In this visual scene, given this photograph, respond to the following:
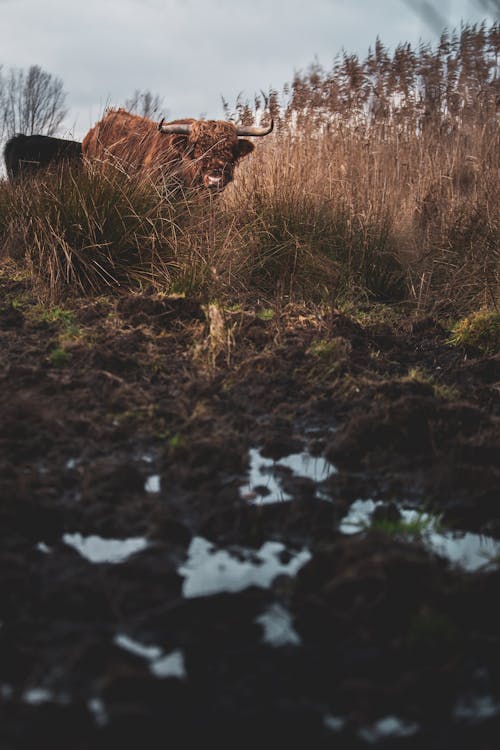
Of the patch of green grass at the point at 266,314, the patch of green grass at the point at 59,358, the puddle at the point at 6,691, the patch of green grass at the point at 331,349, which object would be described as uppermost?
the patch of green grass at the point at 266,314

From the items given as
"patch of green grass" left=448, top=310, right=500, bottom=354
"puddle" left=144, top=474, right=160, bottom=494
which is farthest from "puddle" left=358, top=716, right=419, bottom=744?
"patch of green grass" left=448, top=310, right=500, bottom=354

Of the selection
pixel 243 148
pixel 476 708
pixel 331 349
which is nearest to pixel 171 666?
pixel 476 708

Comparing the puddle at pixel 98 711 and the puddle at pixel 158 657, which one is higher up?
the puddle at pixel 158 657

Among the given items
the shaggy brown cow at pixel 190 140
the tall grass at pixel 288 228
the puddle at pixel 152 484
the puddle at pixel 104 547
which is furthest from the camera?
the shaggy brown cow at pixel 190 140

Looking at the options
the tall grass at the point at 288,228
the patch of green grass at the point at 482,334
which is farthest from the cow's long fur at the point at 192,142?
the patch of green grass at the point at 482,334

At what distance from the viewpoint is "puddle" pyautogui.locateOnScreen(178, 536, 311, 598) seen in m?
1.64

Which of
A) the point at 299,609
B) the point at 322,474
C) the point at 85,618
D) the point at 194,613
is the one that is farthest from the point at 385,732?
the point at 322,474

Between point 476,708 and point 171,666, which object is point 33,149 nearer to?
point 171,666

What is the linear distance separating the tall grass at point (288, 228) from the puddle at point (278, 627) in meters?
2.90

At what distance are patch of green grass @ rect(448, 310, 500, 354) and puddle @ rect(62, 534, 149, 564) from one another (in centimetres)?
285

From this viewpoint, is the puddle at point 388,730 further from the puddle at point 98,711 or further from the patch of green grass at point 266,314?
the patch of green grass at point 266,314

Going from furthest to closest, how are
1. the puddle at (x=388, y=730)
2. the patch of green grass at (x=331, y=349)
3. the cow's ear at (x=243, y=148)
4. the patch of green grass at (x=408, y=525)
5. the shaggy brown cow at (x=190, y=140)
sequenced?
the cow's ear at (x=243, y=148) < the shaggy brown cow at (x=190, y=140) < the patch of green grass at (x=331, y=349) < the patch of green grass at (x=408, y=525) < the puddle at (x=388, y=730)

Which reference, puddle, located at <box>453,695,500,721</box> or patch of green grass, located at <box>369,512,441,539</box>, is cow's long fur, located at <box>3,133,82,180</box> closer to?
patch of green grass, located at <box>369,512,441,539</box>

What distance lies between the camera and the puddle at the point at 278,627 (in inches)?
56.7
